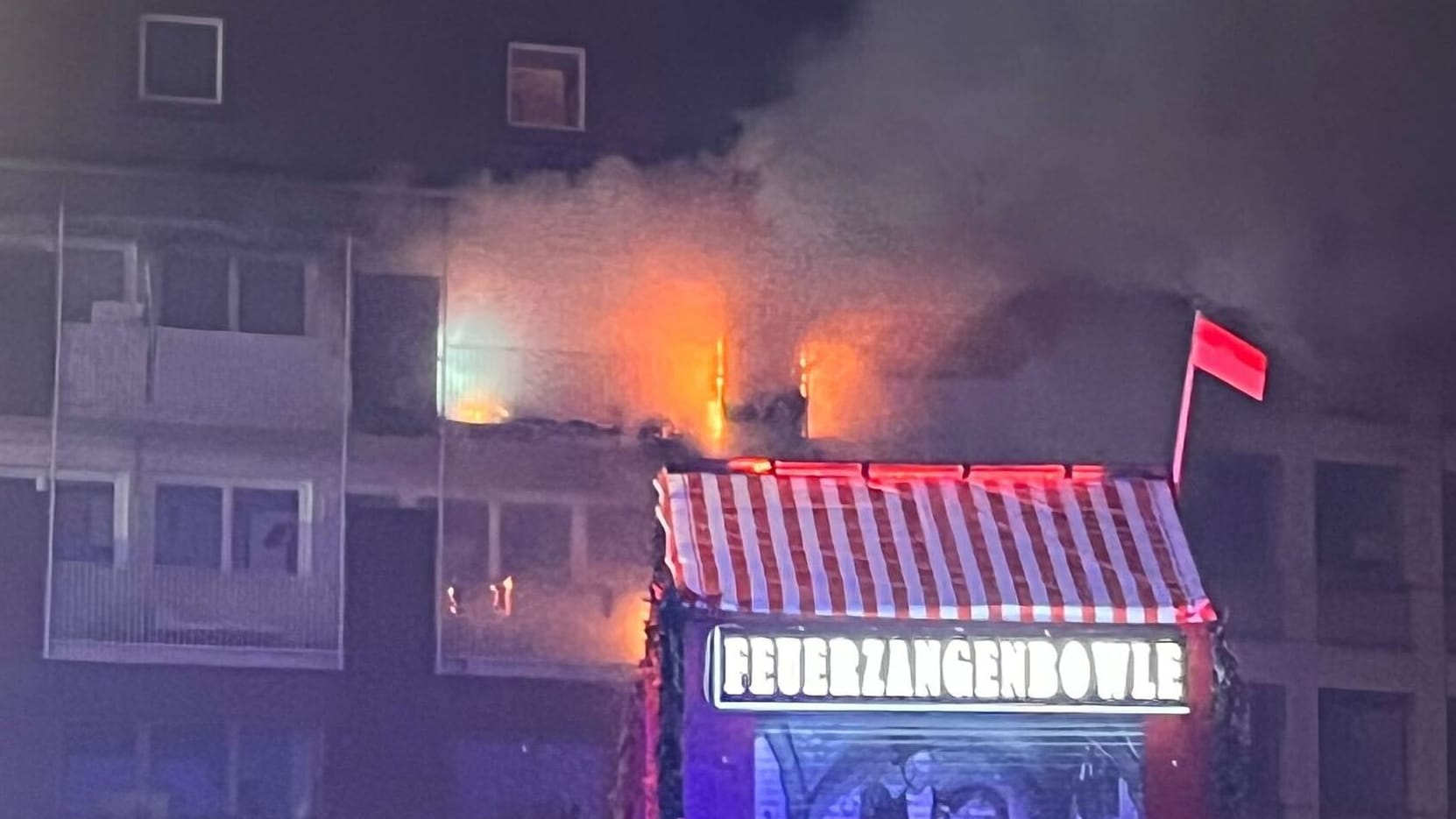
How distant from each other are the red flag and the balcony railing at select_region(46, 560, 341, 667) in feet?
7.75

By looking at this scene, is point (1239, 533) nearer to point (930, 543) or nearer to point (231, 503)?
point (930, 543)

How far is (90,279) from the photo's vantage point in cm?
484

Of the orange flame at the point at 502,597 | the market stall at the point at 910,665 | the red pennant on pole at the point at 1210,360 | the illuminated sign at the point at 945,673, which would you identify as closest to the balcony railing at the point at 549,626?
the orange flame at the point at 502,597

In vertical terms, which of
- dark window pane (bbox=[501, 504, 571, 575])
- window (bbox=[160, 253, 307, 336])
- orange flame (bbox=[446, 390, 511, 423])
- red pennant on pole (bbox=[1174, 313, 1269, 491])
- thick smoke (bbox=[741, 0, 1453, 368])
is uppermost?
thick smoke (bbox=[741, 0, 1453, 368])

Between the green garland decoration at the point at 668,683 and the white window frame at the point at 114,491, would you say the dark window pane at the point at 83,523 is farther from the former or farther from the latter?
the green garland decoration at the point at 668,683

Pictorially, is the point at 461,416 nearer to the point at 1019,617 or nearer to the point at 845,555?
the point at 845,555

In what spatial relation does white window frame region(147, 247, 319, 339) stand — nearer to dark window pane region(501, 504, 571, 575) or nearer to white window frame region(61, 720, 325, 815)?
dark window pane region(501, 504, 571, 575)

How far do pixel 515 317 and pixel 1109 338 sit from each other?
62.2 inches

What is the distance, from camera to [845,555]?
16.2ft

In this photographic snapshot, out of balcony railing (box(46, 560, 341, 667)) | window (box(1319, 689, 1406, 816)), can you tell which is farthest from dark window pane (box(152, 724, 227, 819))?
window (box(1319, 689, 1406, 816))

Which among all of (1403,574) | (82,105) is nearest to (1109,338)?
(1403,574)

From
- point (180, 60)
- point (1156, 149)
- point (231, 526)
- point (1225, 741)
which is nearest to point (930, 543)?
point (1225, 741)

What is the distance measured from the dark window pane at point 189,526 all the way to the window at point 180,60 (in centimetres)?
99

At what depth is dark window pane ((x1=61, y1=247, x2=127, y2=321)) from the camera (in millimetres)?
4812
